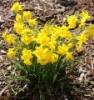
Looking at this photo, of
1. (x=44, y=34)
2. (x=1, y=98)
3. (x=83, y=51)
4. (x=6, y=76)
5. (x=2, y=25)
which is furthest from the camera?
(x=2, y=25)

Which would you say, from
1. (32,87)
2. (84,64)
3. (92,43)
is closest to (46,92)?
(32,87)

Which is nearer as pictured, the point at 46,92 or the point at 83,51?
the point at 46,92

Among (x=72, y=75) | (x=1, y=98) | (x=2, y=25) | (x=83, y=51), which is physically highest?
(x=2, y=25)

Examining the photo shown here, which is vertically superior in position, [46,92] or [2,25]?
[2,25]

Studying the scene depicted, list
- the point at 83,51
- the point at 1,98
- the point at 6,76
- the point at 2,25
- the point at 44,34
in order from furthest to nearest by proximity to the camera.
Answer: the point at 2,25 < the point at 83,51 < the point at 6,76 < the point at 1,98 < the point at 44,34

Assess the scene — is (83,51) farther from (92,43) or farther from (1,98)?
(1,98)

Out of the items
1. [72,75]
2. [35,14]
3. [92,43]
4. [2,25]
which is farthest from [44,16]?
[72,75]
